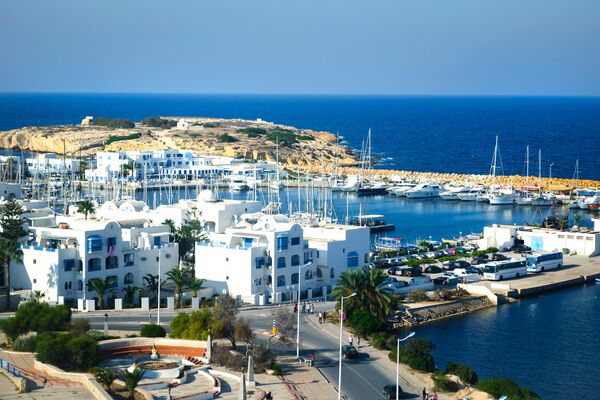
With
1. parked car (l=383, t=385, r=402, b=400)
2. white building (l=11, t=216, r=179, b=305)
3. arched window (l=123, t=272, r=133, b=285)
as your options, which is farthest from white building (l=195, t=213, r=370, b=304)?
parked car (l=383, t=385, r=402, b=400)

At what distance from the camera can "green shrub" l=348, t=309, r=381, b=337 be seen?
4775cm

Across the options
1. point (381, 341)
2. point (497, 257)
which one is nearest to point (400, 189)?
point (497, 257)

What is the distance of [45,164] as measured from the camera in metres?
120

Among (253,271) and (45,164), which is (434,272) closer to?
(253,271)

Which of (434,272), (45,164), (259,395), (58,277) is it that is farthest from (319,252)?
(45,164)

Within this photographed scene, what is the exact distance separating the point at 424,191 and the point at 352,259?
5875 centimetres

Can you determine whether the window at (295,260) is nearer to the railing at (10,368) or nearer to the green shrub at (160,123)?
the railing at (10,368)

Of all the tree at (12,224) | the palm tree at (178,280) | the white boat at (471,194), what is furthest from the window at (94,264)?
the white boat at (471,194)

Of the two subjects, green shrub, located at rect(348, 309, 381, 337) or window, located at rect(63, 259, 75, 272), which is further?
window, located at rect(63, 259, 75, 272)

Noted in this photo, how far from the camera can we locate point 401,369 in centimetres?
4269

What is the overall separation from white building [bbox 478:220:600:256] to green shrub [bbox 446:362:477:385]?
31.1m

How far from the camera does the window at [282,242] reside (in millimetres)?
53781

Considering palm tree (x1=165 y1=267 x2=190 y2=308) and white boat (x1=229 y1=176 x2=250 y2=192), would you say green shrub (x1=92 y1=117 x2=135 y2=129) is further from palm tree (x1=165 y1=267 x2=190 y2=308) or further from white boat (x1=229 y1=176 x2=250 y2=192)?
palm tree (x1=165 y1=267 x2=190 y2=308)

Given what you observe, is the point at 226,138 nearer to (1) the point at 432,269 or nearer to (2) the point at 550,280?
(1) the point at 432,269
